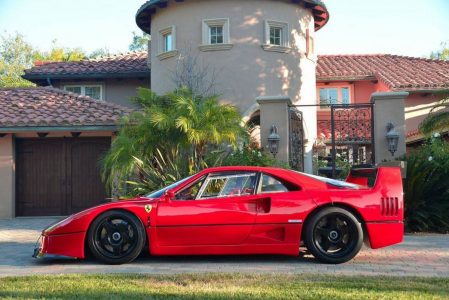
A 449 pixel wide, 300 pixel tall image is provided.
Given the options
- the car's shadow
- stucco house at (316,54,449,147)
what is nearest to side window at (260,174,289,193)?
the car's shadow

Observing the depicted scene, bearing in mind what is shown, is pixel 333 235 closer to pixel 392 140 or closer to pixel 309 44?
pixel 392 140

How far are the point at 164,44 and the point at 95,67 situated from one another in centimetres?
467

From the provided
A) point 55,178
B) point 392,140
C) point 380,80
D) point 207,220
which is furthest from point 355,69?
point 207,220

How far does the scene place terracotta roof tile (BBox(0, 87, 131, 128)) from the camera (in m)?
14.9

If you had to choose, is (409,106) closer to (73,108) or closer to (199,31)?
(199,31)

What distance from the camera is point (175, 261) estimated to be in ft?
24.1

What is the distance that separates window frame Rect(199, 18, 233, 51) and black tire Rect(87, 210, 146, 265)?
9.98 meters

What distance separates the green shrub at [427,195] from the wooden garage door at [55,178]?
28.4 feet

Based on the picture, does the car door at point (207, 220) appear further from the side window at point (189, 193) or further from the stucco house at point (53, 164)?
the stucco house at point (53, 164)

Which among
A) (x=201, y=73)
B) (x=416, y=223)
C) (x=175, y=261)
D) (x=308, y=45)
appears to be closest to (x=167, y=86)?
(x=201, y=73)

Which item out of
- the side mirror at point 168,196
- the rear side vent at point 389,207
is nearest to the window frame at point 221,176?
the side mirror at point 168,196

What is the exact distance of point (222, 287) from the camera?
550 cm

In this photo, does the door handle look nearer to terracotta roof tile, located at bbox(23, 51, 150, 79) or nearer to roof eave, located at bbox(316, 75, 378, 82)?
terracotta roof tile, located at bbox(23, 51, 150, 79)

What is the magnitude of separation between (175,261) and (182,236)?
1.76 ft
